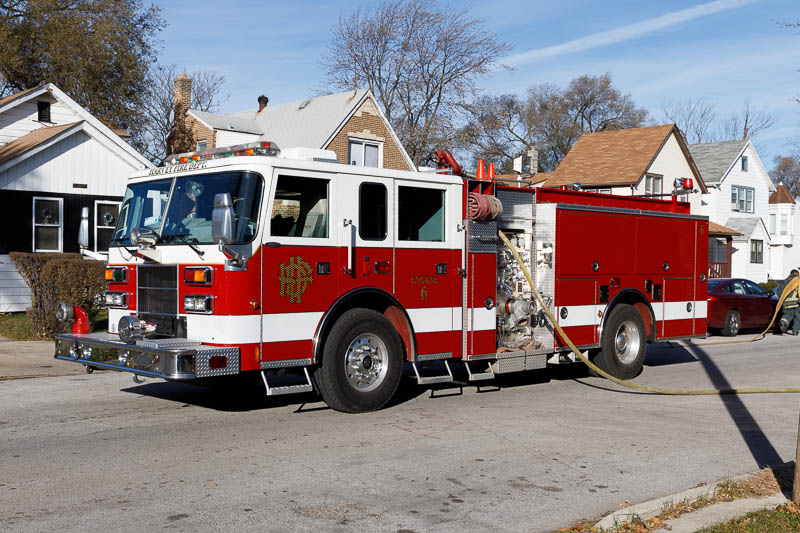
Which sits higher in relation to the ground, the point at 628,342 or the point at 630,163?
the point at 630,163

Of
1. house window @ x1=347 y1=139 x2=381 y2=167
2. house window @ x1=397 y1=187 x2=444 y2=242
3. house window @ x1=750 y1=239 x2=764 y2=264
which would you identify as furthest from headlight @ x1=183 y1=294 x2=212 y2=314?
house window @ x1=750 y1=239 x2=764 y2=264

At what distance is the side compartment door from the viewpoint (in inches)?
362

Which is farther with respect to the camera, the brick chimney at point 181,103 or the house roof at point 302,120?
Result: the brick chimney at point 181,103

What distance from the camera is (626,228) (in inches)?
462

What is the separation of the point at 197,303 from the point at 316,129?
2454cm

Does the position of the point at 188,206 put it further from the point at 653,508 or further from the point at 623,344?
the point at 623,344

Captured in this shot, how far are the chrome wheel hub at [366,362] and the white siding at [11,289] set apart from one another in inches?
545

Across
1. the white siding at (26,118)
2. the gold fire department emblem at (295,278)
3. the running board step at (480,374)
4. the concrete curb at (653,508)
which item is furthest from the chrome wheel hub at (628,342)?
the white siding at (26,118)

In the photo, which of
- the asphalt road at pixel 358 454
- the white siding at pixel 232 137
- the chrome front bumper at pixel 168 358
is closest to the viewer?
the asphalt road at pixel 358 454

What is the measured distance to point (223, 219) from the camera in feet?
24.0

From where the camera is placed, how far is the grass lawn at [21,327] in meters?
15.6

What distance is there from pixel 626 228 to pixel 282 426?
5939 millimetres

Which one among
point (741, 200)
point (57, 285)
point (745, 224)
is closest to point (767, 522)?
point (57, 285)

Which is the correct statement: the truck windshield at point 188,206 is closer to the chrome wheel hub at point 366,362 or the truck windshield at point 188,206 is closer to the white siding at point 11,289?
the chrome wheel hub at point 366,362
